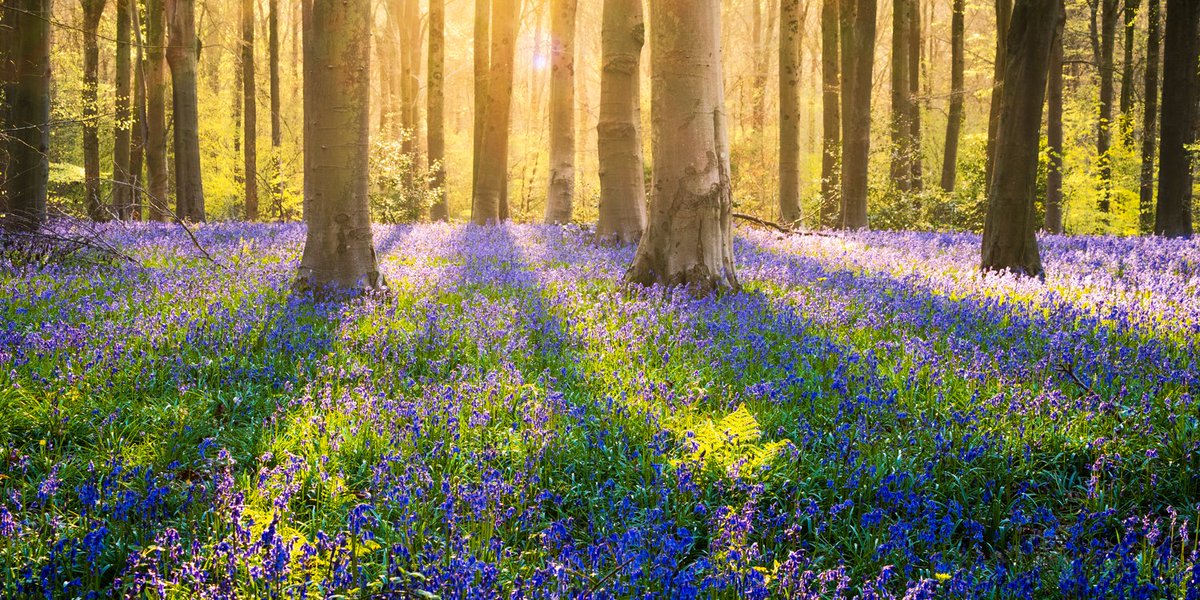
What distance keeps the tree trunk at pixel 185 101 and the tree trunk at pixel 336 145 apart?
11.5m

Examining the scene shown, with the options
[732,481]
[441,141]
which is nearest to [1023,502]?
[732,481]

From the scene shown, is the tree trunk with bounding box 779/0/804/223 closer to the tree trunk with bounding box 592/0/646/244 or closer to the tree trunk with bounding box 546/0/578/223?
the tree trunk with bounding box 546/0/578/223

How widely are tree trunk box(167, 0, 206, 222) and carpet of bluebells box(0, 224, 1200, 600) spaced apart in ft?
38.5

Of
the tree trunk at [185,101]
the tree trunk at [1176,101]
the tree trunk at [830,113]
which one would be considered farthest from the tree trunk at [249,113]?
the tree trunk at [1176,101]

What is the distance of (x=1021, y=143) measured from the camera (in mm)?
9125

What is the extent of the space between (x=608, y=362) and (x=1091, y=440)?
279cm

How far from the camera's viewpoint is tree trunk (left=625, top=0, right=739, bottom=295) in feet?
25.0

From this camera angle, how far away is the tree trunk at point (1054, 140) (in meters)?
18.9

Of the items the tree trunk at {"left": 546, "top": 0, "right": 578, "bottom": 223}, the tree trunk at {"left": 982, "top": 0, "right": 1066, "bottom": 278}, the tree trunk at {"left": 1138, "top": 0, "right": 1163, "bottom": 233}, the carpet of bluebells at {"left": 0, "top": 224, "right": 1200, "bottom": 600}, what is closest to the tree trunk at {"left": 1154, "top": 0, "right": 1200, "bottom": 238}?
the tree trunk at {"left": 982, "top": 0, "right": 1066, "bottom": 278}

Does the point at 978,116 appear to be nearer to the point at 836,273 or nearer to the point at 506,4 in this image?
the point at 506,4

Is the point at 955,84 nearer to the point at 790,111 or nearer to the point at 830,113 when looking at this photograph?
the point at 830,113

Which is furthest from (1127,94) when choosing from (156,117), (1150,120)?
(156,117)

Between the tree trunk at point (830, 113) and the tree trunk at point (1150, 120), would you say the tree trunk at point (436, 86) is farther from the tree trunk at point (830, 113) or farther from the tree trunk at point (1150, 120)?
the tree trunk at point (1150, 120)

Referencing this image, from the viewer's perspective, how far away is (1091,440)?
366cm
